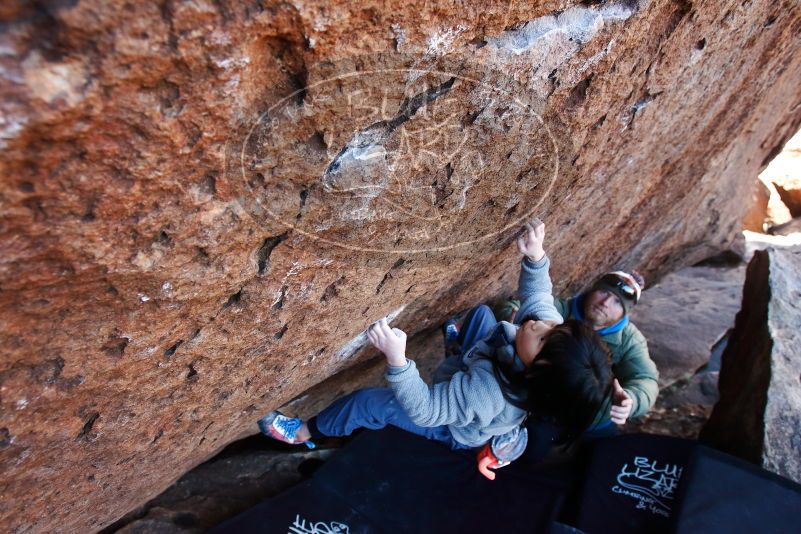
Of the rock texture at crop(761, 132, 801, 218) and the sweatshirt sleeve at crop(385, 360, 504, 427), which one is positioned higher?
the rock texture at crop(761, 132, 801, 218)

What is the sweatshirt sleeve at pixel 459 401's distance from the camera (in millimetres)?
1947

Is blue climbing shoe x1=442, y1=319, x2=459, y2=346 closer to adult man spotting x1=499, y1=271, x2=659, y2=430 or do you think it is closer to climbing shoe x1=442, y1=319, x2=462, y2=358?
climbing shoe x1=442, y1=319, x2=462, y2=358

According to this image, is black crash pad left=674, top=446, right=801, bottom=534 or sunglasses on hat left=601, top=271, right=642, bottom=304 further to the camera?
sunglasses on hat left=601, top=271, right=642, bottom=304

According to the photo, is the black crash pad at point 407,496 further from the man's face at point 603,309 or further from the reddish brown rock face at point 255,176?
the man's face at point 603,309

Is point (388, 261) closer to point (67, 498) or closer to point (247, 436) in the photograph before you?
point (67, 498)

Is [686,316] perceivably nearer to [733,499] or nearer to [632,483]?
[632,483]

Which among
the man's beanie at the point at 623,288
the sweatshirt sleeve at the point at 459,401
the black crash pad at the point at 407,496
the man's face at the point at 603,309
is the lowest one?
the black crash pad at the point at 407,496

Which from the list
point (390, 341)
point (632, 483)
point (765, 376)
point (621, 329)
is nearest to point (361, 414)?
point (390, 341)

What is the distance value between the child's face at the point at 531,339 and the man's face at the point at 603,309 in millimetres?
924

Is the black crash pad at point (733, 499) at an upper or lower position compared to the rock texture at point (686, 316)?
lower

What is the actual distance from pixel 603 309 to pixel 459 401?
117 cm

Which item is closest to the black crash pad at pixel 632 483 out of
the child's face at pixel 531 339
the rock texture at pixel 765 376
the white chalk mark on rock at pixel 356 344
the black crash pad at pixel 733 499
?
the black crash pad at pixel 733 499

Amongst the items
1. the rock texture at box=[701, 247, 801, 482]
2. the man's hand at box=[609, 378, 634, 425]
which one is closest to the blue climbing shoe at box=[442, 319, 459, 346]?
the man's hand at box=[609, 378, 634, 425]

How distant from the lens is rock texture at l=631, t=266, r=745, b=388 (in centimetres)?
383
